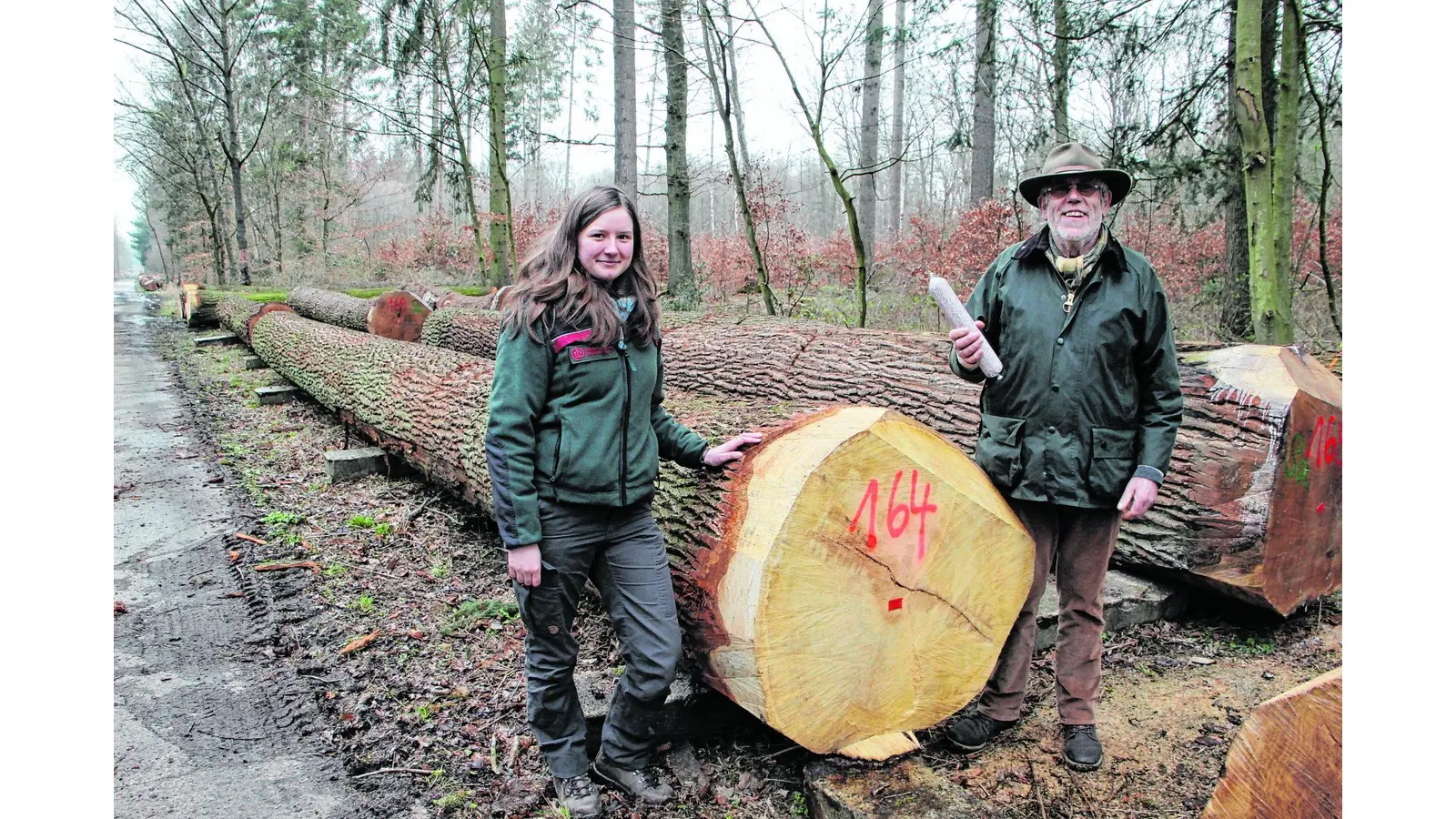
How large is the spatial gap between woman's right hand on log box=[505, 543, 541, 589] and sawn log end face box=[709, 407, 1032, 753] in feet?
1.83

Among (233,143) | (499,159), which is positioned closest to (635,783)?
(499,159)

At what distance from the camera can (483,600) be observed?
4.03m

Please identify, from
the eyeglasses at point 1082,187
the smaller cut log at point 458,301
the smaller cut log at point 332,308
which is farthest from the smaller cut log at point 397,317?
the eyeglasses at point 1082,187

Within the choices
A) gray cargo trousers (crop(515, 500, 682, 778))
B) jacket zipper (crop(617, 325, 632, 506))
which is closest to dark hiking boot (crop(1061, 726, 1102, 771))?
gray cargo trousers (crop(515, 500, 682, 778))

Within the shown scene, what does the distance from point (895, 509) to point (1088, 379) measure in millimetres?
704

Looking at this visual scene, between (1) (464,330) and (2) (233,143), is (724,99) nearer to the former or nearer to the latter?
(1) (464,330)

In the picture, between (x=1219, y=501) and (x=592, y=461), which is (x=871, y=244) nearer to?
(x=1219, y=501)

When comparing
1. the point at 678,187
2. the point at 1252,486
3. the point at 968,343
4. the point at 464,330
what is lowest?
the point at 1252,486

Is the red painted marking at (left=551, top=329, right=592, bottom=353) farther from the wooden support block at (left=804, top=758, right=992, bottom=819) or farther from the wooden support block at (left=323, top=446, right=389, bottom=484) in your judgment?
the wooden support block at (left=323, top=446, right=389, bottom=484)

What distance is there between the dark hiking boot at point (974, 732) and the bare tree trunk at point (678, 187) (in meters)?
8.72

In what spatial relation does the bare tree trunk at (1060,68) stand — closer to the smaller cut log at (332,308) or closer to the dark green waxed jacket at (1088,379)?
the dark green waxed jacket at (1088,379)

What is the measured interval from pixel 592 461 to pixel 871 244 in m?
14.3

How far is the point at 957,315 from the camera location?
2.32 m

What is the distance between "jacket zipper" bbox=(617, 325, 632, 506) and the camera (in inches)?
94.7
